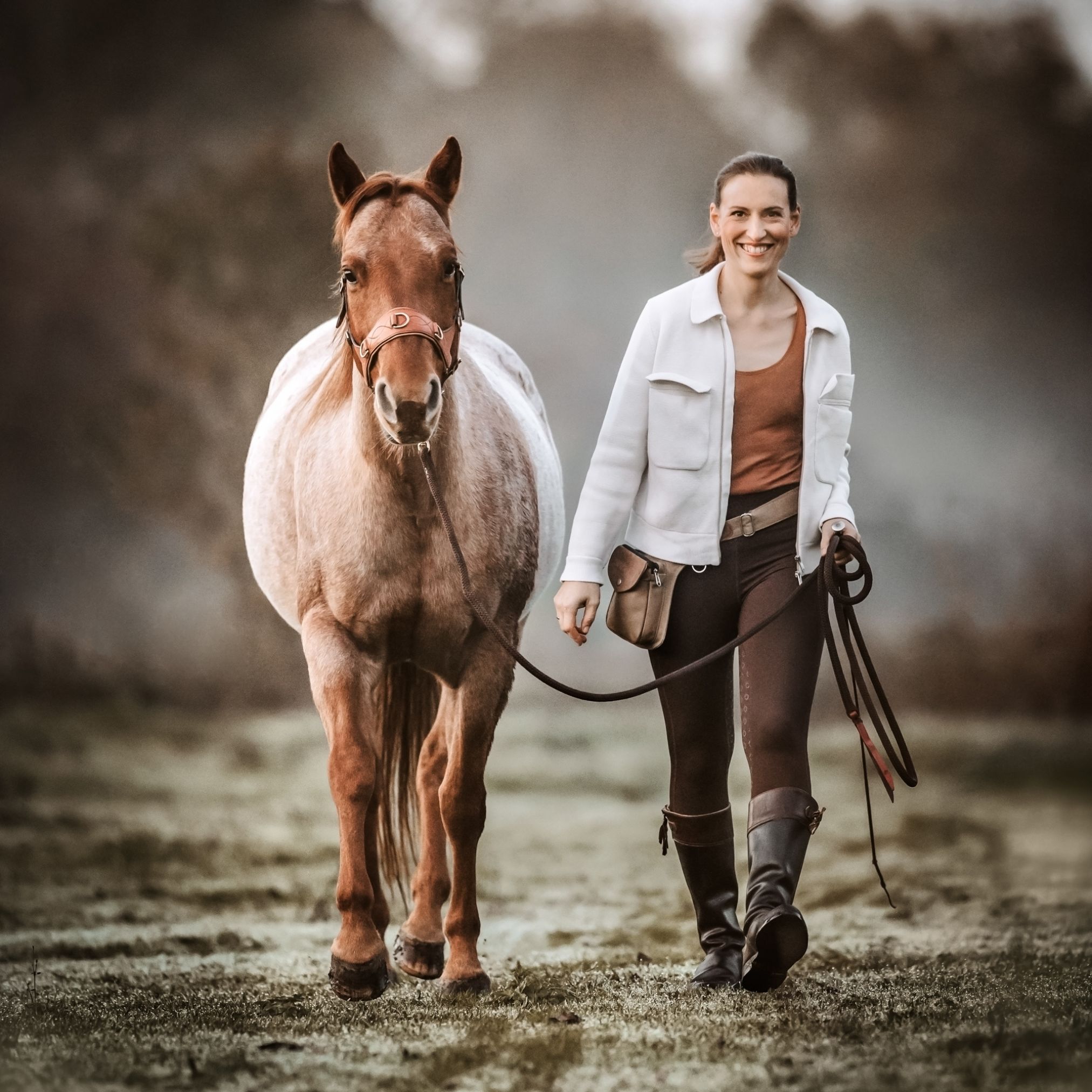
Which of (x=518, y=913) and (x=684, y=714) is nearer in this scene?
(x=684, y=714)

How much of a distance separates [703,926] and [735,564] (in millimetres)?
967

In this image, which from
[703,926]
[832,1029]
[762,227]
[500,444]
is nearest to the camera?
[832,1029]

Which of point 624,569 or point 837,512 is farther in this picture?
point 624,569

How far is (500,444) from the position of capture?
12.7ft

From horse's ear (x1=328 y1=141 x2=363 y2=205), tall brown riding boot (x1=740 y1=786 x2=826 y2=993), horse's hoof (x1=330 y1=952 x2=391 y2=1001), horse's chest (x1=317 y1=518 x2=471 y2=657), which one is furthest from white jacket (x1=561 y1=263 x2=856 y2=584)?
horse's hoof (x1=330 y1=952 x2=391 y2=1001)

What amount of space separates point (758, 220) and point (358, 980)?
2.08m

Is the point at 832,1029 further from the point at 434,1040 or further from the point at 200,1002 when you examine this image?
the point at 200,1002

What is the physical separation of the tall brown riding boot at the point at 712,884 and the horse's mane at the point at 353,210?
4.70 ft

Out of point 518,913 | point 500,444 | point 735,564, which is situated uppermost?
point 500,444

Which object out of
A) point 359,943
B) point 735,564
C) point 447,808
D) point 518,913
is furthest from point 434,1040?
point 518,913

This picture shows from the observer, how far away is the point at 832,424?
11.0 ft

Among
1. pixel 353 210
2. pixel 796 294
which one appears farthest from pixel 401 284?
pixel 796 294

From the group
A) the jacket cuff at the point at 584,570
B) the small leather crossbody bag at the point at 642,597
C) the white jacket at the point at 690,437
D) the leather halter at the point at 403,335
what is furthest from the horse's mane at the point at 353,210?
the small leather crossbody bag at the point at 642,597

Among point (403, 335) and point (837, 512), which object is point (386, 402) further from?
point (837, 512)
